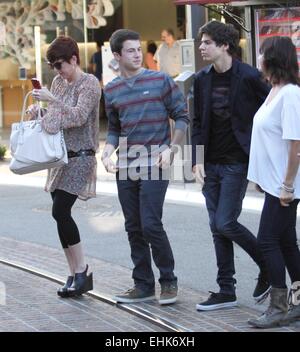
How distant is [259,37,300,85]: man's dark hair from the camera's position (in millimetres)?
Answer: 6059

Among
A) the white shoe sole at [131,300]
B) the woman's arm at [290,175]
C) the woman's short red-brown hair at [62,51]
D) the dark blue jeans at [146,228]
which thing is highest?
the woman's short red-brown hair at [62,51]

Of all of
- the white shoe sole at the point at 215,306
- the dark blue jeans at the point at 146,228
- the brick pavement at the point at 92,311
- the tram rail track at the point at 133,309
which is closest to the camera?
the tram rail track at the point at 133,309

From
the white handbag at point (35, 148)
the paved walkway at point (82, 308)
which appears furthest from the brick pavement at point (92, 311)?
the white handbag at point (35, 148)

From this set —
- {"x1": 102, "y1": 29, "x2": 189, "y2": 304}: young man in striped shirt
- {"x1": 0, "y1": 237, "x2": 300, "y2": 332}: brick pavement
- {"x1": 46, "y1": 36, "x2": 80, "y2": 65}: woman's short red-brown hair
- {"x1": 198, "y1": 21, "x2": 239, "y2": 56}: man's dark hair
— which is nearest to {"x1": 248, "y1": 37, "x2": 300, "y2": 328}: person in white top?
{"x1": 0, "y1": 237, "x2": 300, "y2": 332}: brick pavement

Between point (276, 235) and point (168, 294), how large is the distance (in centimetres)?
114

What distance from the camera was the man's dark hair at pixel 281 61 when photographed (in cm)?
606

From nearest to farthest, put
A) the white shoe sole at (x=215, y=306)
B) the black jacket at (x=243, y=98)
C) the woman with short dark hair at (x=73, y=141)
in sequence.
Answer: the black jacket at (x=243, y=98), the white shoe sole at (x=215, y=306), the woman with short dark hair at (x=73, y=141)

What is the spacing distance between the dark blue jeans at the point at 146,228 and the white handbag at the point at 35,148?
1.66ft

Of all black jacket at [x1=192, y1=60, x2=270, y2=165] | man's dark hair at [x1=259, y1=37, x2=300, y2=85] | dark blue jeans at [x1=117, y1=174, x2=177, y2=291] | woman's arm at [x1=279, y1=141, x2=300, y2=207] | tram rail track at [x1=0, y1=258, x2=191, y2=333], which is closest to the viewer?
woman's arm at [x1=279, y1=141, x2=300, y2=207]

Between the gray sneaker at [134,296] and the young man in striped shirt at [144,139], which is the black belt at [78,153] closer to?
the young man in striped shirt at [144,139]

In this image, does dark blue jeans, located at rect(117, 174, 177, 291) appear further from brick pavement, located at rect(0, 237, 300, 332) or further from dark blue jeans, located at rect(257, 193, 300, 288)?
dark blue jeans, located at rect(257, 193, 300, 288)

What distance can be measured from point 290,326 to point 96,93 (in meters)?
2.30

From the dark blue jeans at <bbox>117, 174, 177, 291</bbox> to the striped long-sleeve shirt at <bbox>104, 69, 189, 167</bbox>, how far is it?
251 millimetres
